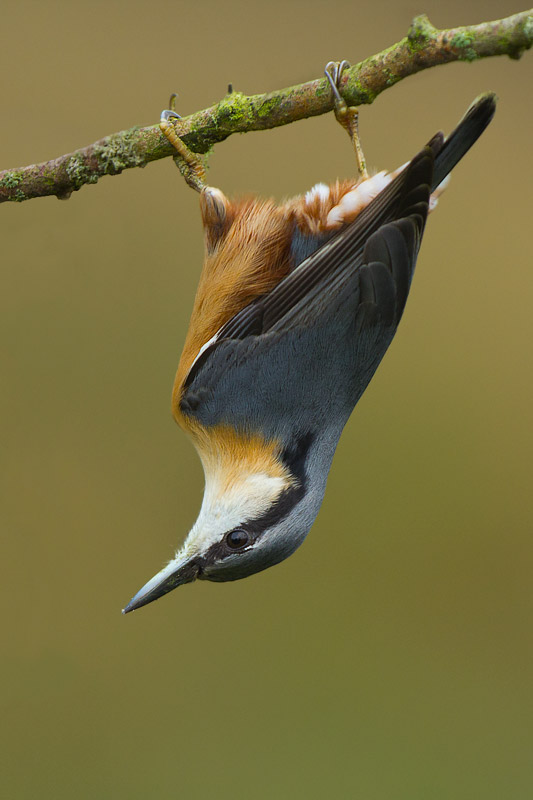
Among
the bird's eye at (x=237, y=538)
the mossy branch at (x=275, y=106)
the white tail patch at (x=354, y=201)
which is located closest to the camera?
the mossy branch at (x=275, y=106)

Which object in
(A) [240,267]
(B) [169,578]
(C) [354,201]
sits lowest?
(B) [169,578]

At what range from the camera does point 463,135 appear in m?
1.75

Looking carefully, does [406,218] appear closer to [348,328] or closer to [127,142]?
[348,328]

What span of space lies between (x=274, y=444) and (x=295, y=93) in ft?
2.43

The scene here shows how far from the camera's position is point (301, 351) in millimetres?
1752

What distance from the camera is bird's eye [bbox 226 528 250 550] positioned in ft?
5.92

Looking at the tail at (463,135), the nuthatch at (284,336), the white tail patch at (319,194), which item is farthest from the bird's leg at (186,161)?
the tail at (463,135)

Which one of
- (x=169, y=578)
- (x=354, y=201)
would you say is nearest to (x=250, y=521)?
(x=169, y=578)

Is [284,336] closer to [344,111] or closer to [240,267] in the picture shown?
[240,267]

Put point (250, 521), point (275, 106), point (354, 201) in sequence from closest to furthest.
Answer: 1. point (275, 106)
2. point (250, 521)
3. point (354, 201)

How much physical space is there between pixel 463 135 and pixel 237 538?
0.99m

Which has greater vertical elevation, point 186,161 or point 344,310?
point 186,161

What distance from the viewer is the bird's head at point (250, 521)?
1808 mm

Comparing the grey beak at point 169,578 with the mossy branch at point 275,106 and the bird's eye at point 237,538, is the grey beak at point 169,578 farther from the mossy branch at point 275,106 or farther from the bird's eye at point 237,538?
the mossy branch at point 275,106
